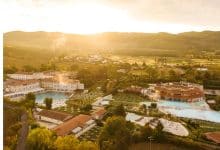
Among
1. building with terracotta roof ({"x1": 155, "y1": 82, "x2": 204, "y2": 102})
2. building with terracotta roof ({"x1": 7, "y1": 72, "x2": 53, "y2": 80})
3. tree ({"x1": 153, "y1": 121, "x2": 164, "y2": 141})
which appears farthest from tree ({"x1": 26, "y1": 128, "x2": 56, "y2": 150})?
building with terracotta roof ({"x1": 155, "y1": 82, "x2": 204, "y2": 102})

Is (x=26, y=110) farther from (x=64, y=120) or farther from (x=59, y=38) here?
(x=59, y=38)

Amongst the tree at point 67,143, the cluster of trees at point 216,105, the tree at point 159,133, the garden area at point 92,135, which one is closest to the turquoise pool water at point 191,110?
the cluster of trees at point 216,105

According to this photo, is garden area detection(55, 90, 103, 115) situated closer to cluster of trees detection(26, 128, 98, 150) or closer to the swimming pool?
the swimming pool

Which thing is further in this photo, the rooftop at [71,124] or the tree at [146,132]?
the rooftop at [71,124]

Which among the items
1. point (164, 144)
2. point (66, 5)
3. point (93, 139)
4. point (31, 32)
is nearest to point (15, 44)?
point (31, 32)

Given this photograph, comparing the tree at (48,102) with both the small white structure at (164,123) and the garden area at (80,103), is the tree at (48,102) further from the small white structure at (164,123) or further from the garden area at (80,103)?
the small white structure at (164,123)
